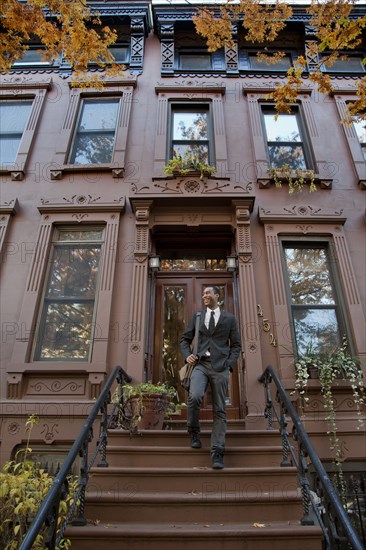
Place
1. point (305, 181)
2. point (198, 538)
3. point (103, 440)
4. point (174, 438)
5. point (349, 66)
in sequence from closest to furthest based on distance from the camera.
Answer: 1. point (198, 538)
2. point (103, 440)
3. point (174, 438)
4. point (305, 181)
5. point (349, 66)

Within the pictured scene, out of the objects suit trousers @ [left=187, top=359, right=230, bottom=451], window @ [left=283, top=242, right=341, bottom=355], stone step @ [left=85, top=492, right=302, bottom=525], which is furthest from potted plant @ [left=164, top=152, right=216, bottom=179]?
stone step @ [left=85, top=492, right=302, bottom=525]

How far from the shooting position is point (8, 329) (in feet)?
21.4

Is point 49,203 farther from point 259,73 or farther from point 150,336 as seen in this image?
point 259,73

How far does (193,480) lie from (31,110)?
8.29 metres

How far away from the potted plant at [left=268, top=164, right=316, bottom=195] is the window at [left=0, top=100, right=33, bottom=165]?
5.46 metres

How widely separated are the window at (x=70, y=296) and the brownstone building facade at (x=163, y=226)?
2cm

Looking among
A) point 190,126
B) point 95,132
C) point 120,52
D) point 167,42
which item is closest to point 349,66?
point 190,126

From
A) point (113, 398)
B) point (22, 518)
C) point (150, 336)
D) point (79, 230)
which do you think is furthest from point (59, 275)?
point (22, 518)

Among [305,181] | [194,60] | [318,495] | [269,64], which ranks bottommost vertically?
[318,495]

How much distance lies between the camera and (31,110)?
29.0 feet

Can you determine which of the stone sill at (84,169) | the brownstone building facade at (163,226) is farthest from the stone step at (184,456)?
the stone sill at (84,169)

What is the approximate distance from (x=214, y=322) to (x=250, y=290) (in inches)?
76.7

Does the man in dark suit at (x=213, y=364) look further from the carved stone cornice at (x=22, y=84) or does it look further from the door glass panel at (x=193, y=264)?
the carved stone cornice at (x=22, y=84)

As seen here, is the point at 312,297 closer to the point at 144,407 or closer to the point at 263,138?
the point at 144,407
